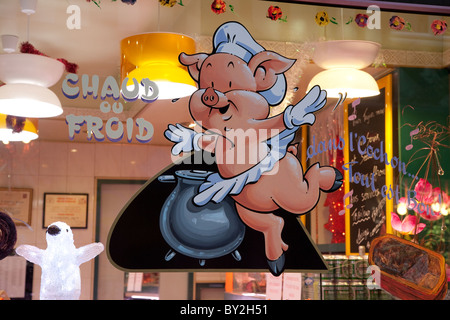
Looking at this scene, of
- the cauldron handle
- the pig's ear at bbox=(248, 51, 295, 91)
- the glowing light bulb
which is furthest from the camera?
the glowing light bulb

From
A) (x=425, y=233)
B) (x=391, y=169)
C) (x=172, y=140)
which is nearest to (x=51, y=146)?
(x=172, y=140)

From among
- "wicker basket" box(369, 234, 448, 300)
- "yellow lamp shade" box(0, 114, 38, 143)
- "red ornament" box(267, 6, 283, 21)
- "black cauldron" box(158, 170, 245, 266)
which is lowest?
"wicker basket" box(369, 234, 448, 300)

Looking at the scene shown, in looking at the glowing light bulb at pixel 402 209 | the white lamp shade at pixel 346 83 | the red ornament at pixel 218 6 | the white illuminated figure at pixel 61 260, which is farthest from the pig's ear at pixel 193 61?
the glowing light bulb at pixel 402 209

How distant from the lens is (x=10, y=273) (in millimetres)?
2484

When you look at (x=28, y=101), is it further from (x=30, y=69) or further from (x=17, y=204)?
(x=17, y=204)

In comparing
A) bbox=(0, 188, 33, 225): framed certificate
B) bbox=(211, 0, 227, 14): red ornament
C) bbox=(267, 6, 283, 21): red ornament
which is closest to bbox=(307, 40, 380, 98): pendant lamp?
bbox=(267, 6, 283, 21): red ornament

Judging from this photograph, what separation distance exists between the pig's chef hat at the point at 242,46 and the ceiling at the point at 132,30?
36 millimetres

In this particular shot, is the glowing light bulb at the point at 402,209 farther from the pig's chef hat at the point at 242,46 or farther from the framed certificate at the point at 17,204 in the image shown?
the framed certificate at the point at 17,204

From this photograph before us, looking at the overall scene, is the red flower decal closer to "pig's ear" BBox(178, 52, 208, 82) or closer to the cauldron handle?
"pig's ear" BBox(178, 52, 208, 82)

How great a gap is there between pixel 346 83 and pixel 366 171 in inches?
17.4

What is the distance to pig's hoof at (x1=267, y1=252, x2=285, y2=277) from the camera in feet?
8.75

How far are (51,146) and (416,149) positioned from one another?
1.77m

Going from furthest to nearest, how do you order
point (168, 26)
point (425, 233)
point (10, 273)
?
point (425, 233) < point (168, 26) < point (10, 273)

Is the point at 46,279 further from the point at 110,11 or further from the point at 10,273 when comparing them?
the point at 110,11
